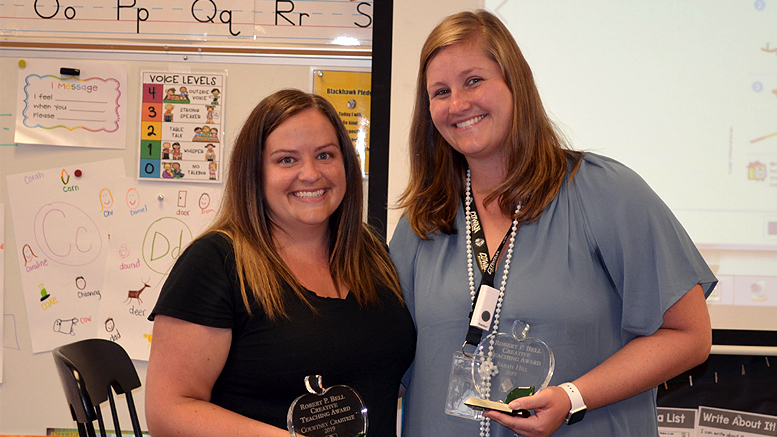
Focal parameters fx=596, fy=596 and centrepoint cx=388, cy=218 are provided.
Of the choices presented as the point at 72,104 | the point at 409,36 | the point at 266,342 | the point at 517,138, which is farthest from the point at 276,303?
the point at 72,104

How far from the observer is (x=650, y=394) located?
4.90ft

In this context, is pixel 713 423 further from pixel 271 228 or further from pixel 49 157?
pixel 49 157

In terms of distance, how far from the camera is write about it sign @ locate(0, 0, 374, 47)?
264 cm

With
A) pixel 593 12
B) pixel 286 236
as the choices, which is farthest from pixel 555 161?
pixel 593 12

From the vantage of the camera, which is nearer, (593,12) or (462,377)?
(462,377)

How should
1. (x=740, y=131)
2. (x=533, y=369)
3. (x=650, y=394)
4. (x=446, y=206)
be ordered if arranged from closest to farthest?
(x=533, y=369)
(x=650, y=394)
(x=446, y=206)
(x=740, y=131)

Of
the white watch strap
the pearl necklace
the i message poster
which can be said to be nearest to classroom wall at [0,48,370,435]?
the i message poster

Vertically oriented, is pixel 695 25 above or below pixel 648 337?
above

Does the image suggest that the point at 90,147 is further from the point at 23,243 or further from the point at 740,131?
the point at 740,131

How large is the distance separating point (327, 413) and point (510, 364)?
438 millimetres

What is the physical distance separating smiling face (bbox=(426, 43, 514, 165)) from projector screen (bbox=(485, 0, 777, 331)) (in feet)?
3.13

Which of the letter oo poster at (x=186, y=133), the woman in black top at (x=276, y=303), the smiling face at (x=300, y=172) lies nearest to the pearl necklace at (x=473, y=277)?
the woman in black top at (x=276, y=303)

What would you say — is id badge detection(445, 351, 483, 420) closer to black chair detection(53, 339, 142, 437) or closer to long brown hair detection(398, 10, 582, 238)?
long brown hair detection(398, 10, 582, 238)

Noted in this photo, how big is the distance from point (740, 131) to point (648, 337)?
1.34m
